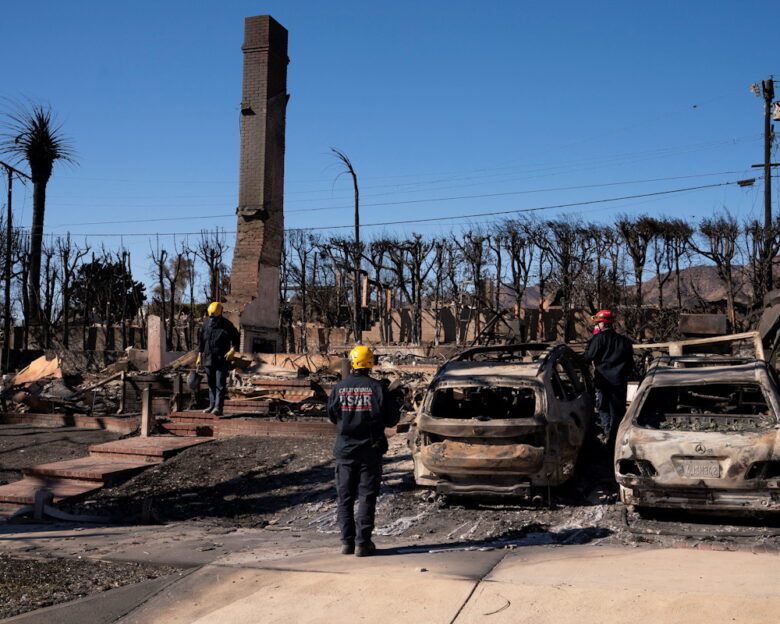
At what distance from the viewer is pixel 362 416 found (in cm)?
665

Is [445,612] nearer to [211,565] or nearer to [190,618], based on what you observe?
[190,618]

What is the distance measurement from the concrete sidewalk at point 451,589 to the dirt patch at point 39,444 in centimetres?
624

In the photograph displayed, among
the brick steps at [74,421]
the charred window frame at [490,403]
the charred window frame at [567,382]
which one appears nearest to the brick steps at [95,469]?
the brick steps at [74,421]

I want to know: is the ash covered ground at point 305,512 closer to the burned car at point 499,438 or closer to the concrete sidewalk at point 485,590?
the burned car at point 499,438

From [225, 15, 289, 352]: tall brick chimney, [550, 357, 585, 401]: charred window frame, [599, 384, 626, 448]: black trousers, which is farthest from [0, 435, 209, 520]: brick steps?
[225, 15, 289, 352]: tall brick chimney

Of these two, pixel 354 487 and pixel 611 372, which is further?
pixel 611 372

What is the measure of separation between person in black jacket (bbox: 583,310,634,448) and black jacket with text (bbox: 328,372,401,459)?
394 centimetres

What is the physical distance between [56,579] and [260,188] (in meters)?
17.8

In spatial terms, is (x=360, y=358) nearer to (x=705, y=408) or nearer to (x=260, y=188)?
(x=705, y=408)

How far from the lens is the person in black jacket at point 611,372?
9680mm

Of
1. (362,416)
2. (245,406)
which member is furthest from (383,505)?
(245,406)

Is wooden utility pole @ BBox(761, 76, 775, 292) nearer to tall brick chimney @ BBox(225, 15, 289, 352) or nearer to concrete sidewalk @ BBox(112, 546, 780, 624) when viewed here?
tall brick chimney @ BBox(225, 15, 289, 352)

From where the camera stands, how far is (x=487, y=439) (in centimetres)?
807

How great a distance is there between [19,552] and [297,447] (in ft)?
16.8
